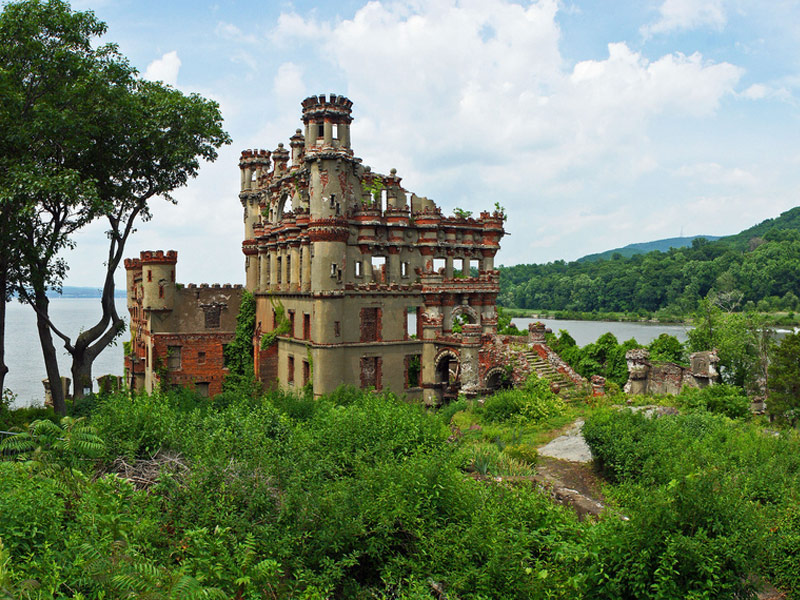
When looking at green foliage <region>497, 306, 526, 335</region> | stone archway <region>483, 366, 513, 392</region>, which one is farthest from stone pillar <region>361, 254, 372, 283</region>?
green foliage <region>497, 306, 526, 335</region>

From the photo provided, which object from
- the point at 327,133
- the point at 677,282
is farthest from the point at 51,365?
the point at 677,282

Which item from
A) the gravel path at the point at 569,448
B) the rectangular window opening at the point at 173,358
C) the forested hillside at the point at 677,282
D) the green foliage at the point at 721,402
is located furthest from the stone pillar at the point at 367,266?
the forested hillside at the point at 677,282

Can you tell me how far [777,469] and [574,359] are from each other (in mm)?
33894

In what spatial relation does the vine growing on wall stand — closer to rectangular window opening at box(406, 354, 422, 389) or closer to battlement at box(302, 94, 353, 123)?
rectangular window opening at box(406, 354, 422, 389)

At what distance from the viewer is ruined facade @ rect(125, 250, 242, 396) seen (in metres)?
36.6

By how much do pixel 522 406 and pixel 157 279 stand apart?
2328 cm

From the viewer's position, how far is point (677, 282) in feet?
379

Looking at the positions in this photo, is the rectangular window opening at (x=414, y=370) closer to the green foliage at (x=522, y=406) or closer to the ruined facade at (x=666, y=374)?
the green foliage at (x=522, y=406)

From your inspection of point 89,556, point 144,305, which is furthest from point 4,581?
point 144,305

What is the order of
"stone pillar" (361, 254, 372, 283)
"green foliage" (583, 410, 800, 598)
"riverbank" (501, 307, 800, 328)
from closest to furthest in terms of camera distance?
"green foliage" (583, 410, 800, 598)
"stone pillar" (361, 254, 372, 283)
"riverbank" (501, 307, 800, 328)

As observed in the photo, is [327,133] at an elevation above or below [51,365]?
above

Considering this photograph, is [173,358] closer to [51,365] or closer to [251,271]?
[251,271]

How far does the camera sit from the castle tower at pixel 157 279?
119ft

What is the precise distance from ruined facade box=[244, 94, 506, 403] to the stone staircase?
1849 millimetres
